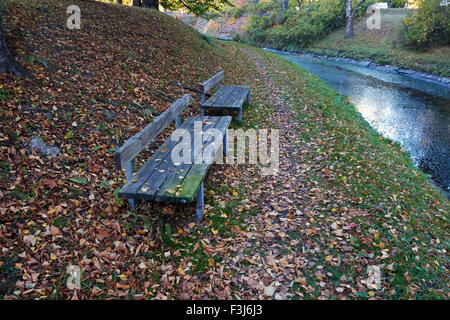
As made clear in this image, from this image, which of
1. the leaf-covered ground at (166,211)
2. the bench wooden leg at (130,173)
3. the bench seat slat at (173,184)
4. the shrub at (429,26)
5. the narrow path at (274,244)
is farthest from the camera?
the shrub at (429,26)

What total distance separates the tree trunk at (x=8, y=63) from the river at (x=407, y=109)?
763 cm

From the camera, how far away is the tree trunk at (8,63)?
4.56 metres

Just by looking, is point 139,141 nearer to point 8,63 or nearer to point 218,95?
point 8,63

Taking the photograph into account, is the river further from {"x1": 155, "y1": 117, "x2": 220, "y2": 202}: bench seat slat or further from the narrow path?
{"x1": 155, "y1": 117, "x2": 220, "y2": 202}: bench seat slat

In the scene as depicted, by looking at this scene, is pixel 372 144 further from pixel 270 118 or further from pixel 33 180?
pixel 33 180

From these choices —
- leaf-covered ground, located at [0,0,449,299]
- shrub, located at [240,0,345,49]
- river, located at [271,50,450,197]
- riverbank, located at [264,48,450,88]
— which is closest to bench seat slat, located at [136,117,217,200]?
leaf-covered ground, located at [0,0,449,299]

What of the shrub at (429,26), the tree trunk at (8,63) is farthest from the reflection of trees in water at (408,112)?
the tree trunk at (8,63)

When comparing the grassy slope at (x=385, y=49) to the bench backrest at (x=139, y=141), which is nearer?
the bench backrest at (x=139, y=141)

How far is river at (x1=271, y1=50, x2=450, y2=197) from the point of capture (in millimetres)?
7066

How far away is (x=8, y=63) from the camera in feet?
15.1

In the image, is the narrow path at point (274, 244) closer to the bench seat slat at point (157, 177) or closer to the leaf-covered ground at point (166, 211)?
the leaf-covered ground at point (166, 211)

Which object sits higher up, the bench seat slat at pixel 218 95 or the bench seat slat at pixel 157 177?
the bench seat slat at pixel 218 95

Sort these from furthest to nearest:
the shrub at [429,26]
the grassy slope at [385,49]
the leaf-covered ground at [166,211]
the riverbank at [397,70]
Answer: the shrub at [429,26] → the grassy slope at [385,49] → the riverbank at [397,70] → the leaf-covered ground at [166,211]

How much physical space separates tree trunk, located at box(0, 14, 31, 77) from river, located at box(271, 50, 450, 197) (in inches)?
300
